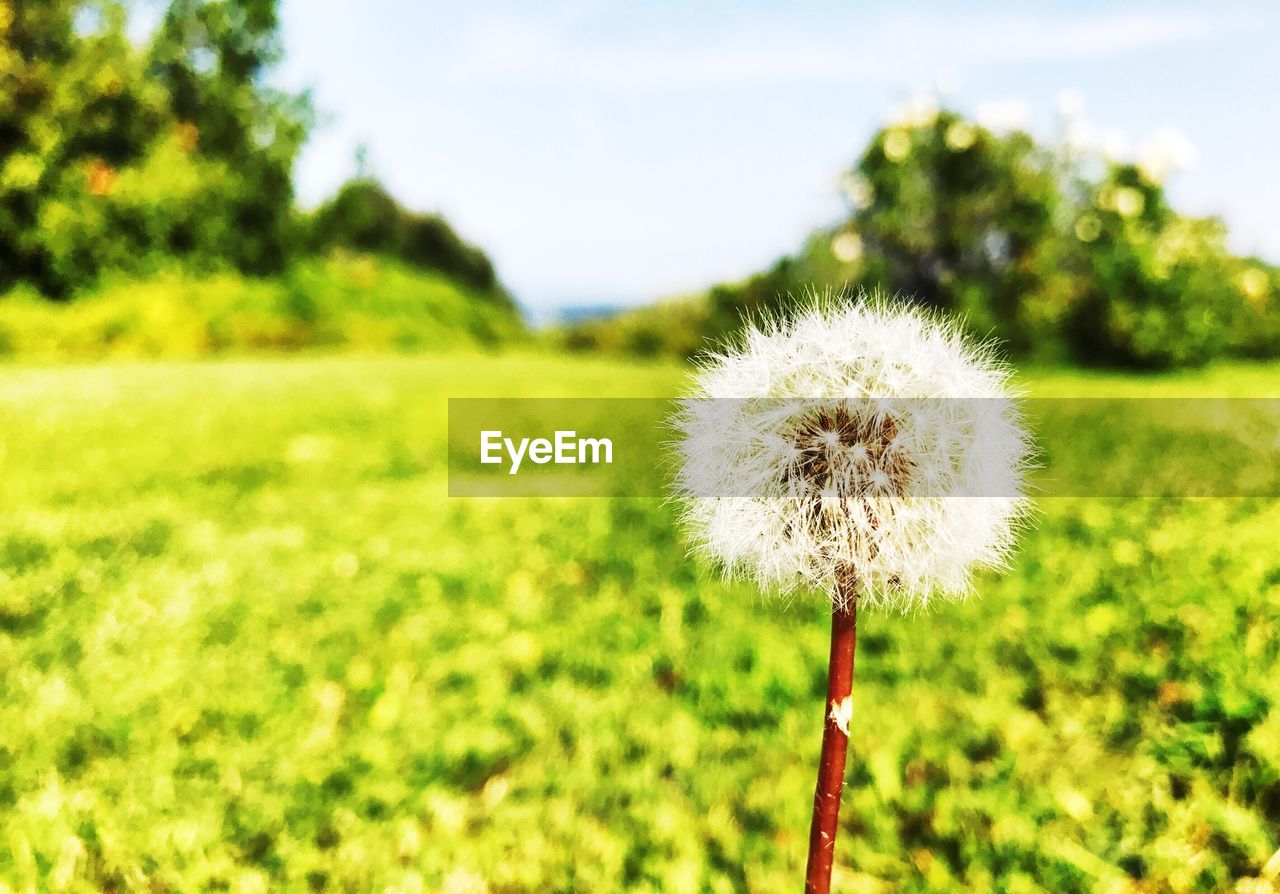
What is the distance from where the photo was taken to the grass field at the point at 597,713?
10.3 ft

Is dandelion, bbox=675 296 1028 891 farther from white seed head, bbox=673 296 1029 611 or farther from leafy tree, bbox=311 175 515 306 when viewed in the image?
leafy tree, bbox=311 175 515 306

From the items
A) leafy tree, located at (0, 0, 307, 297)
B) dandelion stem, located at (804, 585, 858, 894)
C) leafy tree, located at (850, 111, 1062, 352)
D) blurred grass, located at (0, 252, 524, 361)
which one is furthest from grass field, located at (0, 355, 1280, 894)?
leafy tree, located at (850, 111, 1062, 352)

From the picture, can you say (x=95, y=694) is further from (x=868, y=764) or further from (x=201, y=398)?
(x=201, y=398)

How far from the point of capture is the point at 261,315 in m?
25.6

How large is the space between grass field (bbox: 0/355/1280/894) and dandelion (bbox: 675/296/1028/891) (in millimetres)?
1679

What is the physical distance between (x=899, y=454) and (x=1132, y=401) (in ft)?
43.0

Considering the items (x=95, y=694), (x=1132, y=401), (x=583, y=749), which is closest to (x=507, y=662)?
(x=583, y=749)

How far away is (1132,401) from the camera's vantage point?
12914 mm

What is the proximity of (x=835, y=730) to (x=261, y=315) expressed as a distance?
88.4 feet

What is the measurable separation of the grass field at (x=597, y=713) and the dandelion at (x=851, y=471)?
1679mm

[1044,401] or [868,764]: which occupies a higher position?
[1044,401]

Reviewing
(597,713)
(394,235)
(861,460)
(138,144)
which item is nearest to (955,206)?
(394,235)

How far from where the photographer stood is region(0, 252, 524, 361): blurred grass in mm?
21578

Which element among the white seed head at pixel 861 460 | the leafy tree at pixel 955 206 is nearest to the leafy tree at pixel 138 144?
the leafy tree at pixel 955 206
